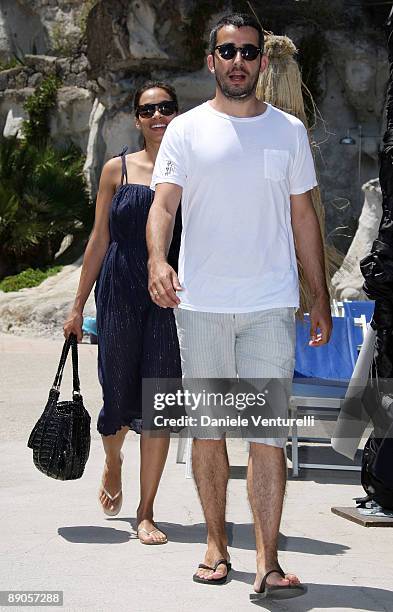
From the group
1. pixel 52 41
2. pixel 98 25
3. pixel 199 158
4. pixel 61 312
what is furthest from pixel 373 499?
pixel 52 41

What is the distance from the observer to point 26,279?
20.1 metres

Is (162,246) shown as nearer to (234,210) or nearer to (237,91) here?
(234,210)

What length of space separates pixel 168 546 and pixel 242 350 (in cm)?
104

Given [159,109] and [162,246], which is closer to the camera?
[162,246]

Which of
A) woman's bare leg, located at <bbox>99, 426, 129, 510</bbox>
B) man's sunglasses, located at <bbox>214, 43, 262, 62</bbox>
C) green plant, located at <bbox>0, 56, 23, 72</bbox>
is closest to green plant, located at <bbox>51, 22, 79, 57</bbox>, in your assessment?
green plant, located at <bbox>0, 56, 23, 72</bbox>

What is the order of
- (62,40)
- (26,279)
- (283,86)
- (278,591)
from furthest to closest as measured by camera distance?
(62,40) → (26,279) → (283,86) → (278,591)

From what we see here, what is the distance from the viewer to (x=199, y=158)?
3.76 meters

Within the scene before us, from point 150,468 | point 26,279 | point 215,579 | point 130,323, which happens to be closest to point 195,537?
point 150,468

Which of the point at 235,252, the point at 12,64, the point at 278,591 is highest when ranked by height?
the point at 12,64

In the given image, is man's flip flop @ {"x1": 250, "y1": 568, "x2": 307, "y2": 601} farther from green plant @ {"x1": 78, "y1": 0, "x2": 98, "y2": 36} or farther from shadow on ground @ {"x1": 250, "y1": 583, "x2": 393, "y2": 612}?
green plant @ {"x1": 78, "y1": 0, "x2": 98, "y2": 36}

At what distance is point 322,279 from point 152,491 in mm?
1295

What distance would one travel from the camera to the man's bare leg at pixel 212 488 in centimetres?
381

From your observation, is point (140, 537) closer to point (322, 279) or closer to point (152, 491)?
point (152, 491)

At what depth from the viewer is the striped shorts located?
147 inches
